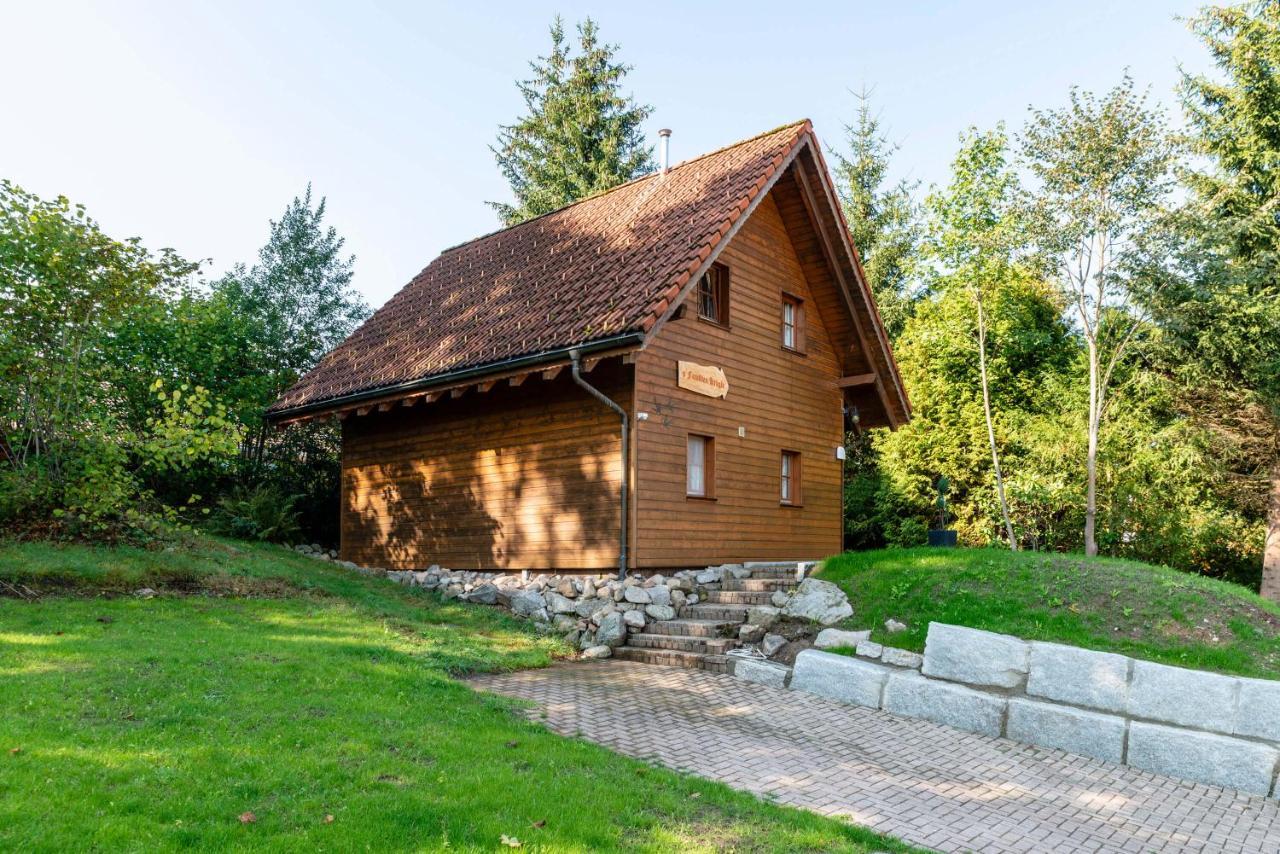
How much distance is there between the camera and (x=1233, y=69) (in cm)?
1736

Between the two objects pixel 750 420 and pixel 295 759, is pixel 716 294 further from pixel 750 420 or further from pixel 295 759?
pixel 295 759

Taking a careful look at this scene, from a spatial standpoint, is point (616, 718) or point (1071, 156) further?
point (1071, 156)

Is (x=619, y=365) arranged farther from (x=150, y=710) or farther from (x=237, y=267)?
(x=237, y=267)

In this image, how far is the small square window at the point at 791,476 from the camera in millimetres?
15203

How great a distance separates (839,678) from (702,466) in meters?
A: 4.82

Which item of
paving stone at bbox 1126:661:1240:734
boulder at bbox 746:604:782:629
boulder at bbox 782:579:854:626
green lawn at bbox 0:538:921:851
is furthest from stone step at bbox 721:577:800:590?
paving stone at bbox 1126:661:1240:734

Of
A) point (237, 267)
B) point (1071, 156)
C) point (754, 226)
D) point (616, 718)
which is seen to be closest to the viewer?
point (616, 718)

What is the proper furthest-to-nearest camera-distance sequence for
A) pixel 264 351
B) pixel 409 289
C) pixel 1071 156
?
pixel 264 351, pixel 409 289, pixel 1071 156

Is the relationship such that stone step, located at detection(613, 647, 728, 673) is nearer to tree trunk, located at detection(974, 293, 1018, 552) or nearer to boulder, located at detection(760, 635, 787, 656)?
boulder, located at detection(760, 635, 787, 656)

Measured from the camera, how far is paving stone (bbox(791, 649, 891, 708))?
8.81 meters

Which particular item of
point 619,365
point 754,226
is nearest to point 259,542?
point 619,365

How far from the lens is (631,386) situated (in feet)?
38.9

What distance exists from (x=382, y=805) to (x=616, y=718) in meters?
3.11

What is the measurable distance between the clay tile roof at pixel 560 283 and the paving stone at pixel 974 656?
4.92 metres
